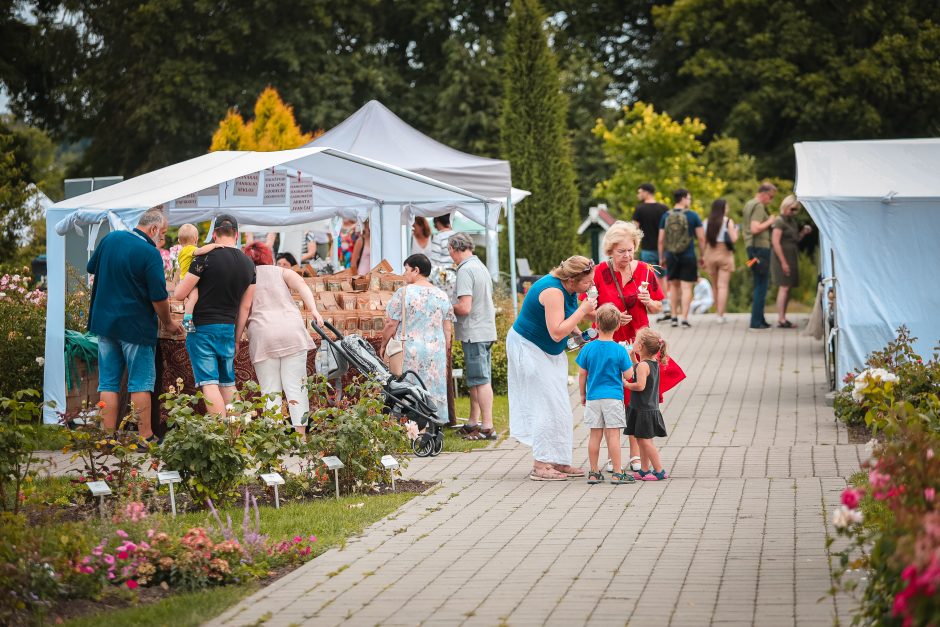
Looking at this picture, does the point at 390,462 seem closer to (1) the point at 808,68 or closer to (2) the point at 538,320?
(2) the point at 538,320

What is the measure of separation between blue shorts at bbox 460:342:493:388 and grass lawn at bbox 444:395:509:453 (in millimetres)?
489

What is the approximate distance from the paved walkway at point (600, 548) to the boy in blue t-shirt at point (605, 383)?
0.35m

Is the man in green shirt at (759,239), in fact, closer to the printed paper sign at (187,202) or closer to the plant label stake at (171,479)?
the printed paper sign at (187,202)

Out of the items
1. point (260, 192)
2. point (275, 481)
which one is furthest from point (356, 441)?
point (260, 192)

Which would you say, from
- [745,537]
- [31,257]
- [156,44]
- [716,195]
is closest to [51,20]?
[156,44]

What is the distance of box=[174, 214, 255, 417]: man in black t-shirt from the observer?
31.9 ft

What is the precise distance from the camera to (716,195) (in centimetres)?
2850

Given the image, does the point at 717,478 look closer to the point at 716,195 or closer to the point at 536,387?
the point at 536,387

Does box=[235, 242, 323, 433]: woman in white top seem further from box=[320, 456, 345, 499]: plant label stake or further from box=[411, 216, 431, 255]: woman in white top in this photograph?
box=[411, 216, 431, 255]: woman in white top

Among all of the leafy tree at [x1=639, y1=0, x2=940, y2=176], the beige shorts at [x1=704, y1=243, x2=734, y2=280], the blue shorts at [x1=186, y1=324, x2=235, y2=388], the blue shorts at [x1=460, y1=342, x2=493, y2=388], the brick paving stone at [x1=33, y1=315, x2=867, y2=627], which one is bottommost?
the brick paving stone at [x1=33, y1=315, x2=867, y2=627]

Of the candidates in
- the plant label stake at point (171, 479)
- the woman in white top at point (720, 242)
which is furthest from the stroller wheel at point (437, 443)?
the woman in white top at point (720, 242)

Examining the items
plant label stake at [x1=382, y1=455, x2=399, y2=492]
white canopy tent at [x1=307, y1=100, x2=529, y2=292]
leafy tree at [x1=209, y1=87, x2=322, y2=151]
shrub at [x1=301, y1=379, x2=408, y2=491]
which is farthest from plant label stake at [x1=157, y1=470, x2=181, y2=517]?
leafy tree at [x1=209, y1=87, x2=322, y2=151]

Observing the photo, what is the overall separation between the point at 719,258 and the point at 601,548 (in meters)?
12.6

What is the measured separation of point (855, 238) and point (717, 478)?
3745 mm
